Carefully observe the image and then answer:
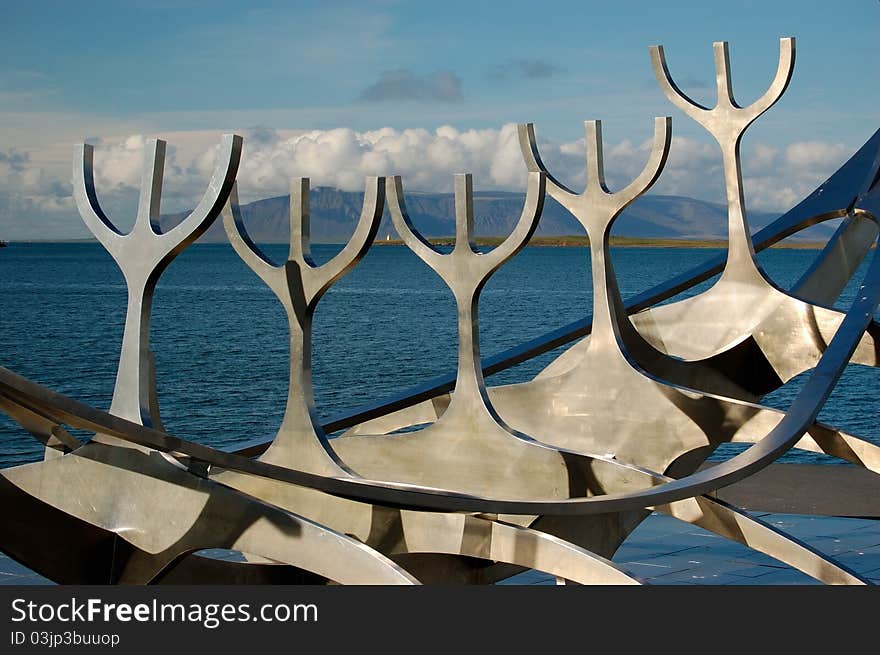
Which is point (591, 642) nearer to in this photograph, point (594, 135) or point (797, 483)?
point (594, 135)

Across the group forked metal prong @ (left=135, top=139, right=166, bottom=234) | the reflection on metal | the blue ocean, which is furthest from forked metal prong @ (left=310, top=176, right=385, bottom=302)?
the blue ocean

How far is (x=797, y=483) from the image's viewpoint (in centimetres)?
1597

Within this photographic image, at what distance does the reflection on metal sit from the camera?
6840mm

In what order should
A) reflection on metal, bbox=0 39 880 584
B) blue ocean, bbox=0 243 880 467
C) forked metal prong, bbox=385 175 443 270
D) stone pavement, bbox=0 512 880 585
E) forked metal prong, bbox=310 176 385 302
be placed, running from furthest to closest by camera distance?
blue ocean, bbox=0 243 880 467, stone pavement, bbox=0 512 880 585, forked metal prong, bbox=385 175 443 270, forked metal prong, bbox=310 176 385 302, reflection on metal, bbox=0 39 880 584

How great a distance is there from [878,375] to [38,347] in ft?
102

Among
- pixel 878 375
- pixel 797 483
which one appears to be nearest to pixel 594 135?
pixel 797 483

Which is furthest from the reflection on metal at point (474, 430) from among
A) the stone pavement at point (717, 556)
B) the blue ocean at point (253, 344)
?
the blue ocean at point (253, 344)

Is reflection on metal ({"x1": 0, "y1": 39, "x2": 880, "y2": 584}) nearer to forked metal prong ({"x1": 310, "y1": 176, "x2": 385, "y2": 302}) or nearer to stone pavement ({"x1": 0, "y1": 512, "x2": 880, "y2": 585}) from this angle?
forked metal prong ({"x1": 310, "y1": 176, "x2": 385, "y2": 302})

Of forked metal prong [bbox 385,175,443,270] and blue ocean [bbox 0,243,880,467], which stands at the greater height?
forked metal prong [bbox 385,175,443,270]

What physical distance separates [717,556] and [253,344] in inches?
1665

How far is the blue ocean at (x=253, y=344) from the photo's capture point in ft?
115

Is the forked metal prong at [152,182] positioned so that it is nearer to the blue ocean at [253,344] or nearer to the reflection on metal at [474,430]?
the reflection on metal at [474,430]

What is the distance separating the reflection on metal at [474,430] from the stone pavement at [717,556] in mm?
1535

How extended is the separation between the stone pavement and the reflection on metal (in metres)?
1.53
